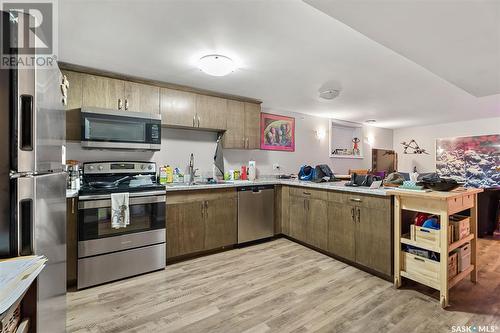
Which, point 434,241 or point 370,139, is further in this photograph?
point 370,139

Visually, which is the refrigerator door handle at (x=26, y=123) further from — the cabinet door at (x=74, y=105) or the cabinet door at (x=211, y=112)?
the cabinet door at (x=211, y=112)

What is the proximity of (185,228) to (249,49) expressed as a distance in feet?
6.89

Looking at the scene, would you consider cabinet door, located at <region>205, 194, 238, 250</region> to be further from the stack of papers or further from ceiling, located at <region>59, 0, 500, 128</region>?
the stack of papers

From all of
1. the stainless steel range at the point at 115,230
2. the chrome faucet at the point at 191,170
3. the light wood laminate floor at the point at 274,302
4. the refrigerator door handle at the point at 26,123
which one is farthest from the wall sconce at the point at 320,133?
the refrigerator door handle at the point at 26,123

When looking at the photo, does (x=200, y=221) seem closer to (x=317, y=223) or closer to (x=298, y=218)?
(x=298, y=218)

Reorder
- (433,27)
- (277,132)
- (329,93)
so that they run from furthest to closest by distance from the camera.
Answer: (277,132) < (329,93) < (433,27)

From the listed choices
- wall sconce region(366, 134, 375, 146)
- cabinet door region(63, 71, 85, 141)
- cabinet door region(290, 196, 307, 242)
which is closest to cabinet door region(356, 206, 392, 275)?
cabinet door region(290, 196, 307, 242)

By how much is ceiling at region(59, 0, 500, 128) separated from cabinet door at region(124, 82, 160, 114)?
157 millimetres

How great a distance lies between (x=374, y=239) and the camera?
2.34 m

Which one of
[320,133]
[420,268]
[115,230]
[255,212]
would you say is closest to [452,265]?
[420,268]

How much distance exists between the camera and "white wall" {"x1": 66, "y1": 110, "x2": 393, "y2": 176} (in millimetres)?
2910

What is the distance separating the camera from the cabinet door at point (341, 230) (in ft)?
8.40

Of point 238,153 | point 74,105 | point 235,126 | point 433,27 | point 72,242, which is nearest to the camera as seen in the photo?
point 433,27

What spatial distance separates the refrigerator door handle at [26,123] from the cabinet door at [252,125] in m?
2.90
